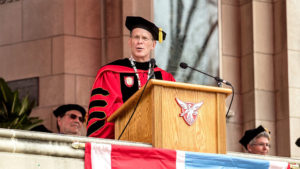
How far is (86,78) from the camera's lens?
12703 mm

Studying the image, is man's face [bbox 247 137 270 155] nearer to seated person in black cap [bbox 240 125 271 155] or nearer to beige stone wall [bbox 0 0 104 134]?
seated person in black cap [bbox 240 125 271 155]

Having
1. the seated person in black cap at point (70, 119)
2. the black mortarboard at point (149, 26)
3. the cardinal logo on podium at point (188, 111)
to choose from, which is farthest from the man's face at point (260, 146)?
the cardinal logo on podium at point (188, 111)

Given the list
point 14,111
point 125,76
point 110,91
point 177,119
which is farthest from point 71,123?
point 177,119

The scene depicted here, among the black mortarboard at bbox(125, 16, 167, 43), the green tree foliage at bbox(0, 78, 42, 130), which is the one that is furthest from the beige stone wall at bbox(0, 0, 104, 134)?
the black mortarboard at bbox(125, 16, 167, 43)

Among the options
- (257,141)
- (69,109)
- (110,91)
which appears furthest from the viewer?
(69,109)

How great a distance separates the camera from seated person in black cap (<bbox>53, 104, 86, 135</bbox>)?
10.6 m

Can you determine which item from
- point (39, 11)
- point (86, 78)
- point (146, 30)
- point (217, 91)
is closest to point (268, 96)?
point (86, 78)

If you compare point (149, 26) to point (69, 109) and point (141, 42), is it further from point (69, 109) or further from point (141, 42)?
point (69, 109)

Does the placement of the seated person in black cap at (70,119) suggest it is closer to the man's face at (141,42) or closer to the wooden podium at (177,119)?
the man's face at (141,42)

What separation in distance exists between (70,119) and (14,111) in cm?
93

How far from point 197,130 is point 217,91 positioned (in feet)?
1.21

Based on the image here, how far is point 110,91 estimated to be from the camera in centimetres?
855

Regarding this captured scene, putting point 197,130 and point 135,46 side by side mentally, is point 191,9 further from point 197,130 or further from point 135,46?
point 197,130

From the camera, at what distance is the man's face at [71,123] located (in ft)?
34.6
